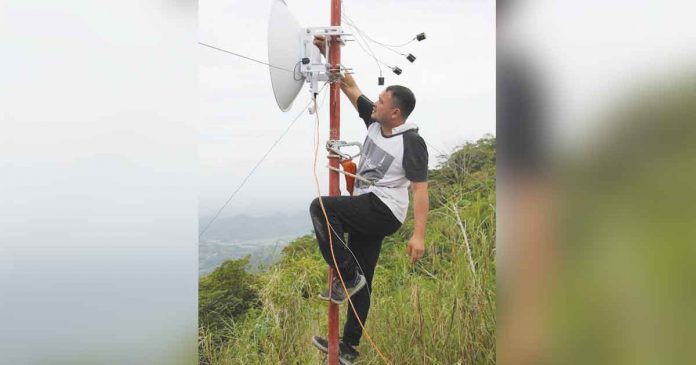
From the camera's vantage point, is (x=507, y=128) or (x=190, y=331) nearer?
(x=507, y=128)

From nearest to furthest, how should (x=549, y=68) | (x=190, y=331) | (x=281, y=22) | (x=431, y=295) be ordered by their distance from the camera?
(x=549, y=68) → (x=190, y=331) → (x=281, y=22) → (x=431, y=295)

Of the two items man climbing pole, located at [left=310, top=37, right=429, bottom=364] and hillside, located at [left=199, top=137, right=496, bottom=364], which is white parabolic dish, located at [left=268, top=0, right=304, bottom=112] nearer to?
man climbing pole, located at [left=310, top=37, right=429, bottom=364]

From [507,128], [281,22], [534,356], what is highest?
[281,22]

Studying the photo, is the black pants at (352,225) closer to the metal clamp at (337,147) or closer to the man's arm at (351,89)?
the metal clamp at (337,147)

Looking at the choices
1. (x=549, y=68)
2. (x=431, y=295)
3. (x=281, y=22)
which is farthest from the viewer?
(x=431, y=295)

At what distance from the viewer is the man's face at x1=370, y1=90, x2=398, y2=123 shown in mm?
2797

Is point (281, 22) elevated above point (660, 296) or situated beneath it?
elevated above

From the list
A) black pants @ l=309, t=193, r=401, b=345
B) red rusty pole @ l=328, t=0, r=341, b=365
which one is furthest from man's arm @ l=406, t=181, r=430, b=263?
red rusty pole @ l=328, t=0, r=341, b=365

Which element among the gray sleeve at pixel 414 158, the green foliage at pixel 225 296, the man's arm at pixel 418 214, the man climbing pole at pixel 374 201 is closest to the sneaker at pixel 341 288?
the man climbing pole at pixel 374 201

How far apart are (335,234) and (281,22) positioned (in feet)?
3.10

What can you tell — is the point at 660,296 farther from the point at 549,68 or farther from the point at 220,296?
the point at 220,296

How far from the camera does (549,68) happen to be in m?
1.22

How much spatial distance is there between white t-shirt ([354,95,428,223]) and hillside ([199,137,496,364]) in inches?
33.2

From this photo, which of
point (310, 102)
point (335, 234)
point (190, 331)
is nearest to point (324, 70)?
point (310, 102)
